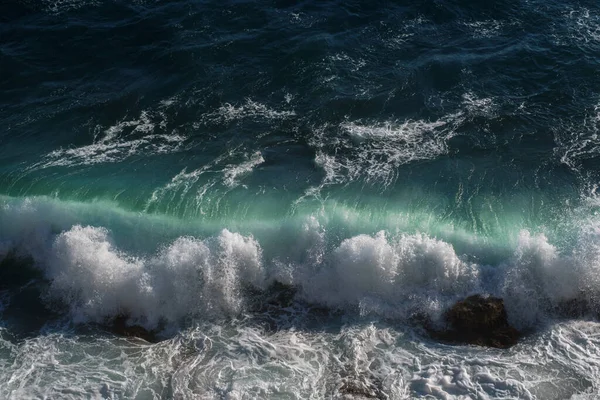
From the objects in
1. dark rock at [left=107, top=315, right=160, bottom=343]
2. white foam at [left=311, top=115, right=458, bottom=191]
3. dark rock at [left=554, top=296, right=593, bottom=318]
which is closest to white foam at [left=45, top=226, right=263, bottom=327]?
dark rock at [left=107, top=315, right=160, bottom=343]

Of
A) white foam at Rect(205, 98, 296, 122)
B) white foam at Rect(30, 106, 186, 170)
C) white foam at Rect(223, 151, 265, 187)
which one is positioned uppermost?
white foam at Rect(205, 98, 296, 122)

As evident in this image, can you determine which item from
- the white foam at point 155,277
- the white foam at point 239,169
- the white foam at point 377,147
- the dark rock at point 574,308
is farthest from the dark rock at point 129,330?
the dark rock at point 574,308

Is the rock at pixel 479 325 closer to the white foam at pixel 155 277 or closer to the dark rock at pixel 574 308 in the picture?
the dark rock at pixel 574 308

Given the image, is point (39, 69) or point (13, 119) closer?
point (13, 119)

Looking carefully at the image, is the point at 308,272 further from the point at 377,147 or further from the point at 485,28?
the point at 485,28

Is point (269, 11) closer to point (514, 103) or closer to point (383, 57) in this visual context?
point (383, 57)

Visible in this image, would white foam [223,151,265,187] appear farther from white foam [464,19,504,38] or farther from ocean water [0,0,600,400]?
white foam [464,19,504,38]

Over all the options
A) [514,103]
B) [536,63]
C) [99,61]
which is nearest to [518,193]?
[514,103]
